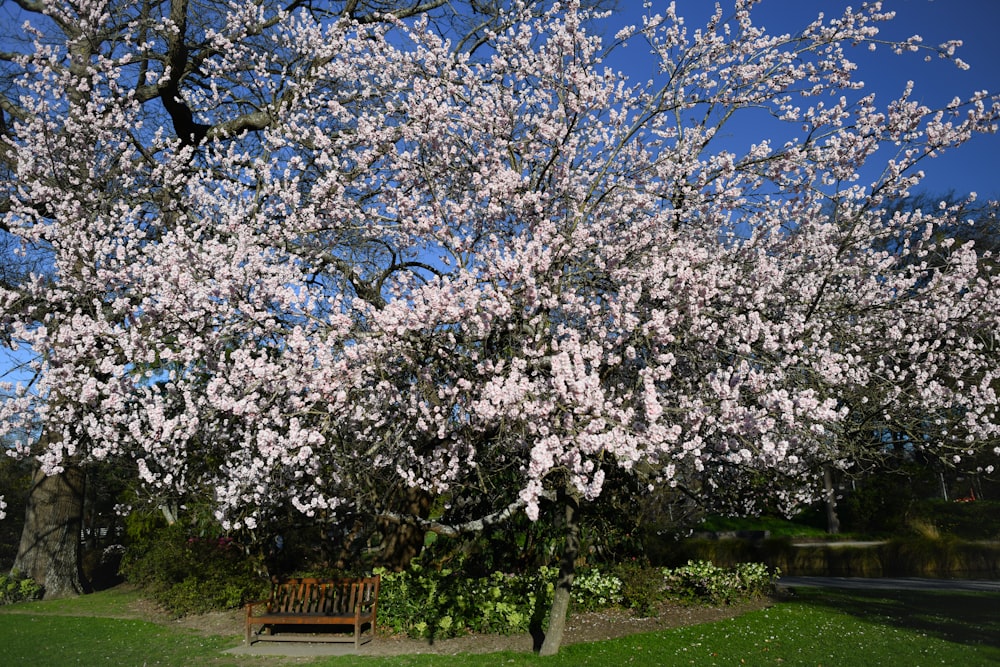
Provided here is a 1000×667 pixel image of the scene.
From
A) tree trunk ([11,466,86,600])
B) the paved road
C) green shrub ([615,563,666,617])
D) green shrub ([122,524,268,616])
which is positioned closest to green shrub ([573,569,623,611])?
green shrub ([615,563,666,617])

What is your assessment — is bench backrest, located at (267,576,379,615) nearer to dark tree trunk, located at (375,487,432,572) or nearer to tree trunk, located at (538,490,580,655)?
dark tree trunk, located at (375,487,432,572)

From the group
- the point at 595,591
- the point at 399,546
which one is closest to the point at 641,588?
the point at 595,591

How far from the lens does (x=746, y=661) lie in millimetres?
7309

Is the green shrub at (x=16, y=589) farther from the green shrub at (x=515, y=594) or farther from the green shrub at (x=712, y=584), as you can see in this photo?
the green shrub at (x=712, y=584)

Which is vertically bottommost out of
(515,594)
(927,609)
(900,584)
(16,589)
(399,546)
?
(900,584)

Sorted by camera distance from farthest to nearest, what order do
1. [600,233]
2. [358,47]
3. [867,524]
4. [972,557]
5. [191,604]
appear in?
[867,524] → [972,557] → [191,604] → [358,47] → [600,233]

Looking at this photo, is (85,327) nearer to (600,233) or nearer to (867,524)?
(600,233)

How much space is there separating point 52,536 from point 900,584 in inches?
749

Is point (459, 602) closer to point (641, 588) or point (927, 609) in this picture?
point (641, 588)

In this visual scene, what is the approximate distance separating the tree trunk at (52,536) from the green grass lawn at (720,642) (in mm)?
2387

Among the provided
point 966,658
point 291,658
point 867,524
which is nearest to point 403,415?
point 291,658

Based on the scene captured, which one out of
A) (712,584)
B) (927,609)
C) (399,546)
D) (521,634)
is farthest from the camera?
(399,546)

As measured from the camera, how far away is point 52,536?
1381cm

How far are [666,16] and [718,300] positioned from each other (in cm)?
378
